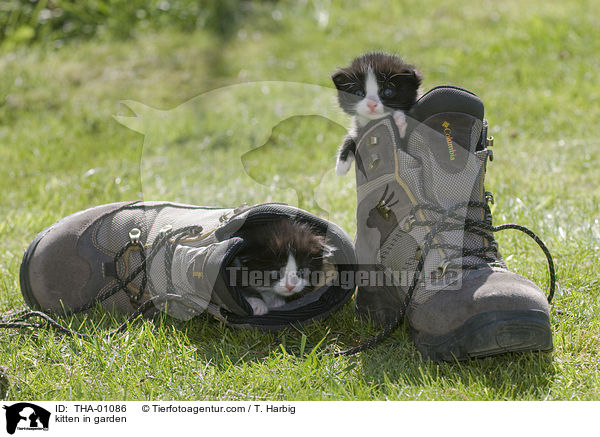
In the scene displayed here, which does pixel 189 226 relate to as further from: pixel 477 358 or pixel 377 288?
pixel 477 358

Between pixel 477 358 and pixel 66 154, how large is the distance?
3.89 metres

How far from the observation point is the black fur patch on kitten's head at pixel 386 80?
277cm

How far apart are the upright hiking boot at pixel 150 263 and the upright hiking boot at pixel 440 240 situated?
18 cm

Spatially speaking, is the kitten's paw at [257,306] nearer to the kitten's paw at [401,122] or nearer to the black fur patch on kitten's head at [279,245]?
the black fur patch on kitten's head at [279,245]

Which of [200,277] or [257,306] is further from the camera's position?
[257,306]

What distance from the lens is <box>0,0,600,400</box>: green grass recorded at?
2.11 m

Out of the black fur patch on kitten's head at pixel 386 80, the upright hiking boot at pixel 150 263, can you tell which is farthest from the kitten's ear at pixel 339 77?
the upright hiking boot at pixel 150 263

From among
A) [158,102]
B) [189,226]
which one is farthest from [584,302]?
[158,102]

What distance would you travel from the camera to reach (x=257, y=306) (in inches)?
97.2

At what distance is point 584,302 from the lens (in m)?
2.47
